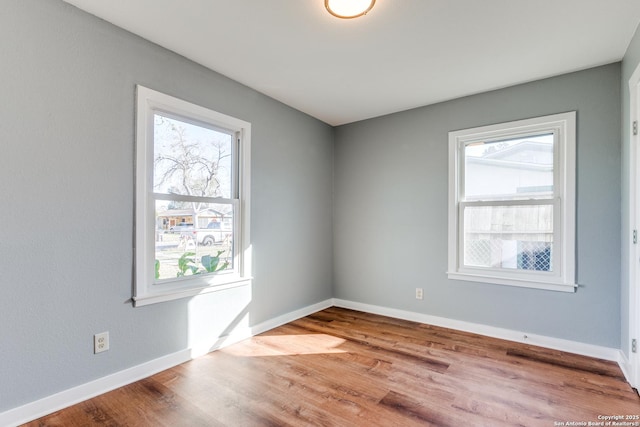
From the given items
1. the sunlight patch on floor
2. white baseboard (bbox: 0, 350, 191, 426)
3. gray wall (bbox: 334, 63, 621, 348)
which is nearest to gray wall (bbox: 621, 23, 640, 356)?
gray wall (bbox: 334, 63, 621, 348)

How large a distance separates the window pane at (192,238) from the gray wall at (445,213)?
70.2 inches

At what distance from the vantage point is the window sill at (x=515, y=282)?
2832 millimetres

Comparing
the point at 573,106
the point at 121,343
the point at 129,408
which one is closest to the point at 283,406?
the point at 129,408

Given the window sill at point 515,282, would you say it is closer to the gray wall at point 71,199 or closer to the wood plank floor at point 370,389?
the wood plank floor at point 370,389

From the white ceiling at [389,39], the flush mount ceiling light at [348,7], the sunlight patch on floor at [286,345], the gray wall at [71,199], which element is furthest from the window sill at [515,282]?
the flush mount ceiling light at [348,7]

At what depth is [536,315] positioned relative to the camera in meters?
2.97

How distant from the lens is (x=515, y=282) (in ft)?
10.1

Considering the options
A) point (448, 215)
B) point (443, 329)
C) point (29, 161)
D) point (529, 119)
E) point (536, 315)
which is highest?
point (529, 119)

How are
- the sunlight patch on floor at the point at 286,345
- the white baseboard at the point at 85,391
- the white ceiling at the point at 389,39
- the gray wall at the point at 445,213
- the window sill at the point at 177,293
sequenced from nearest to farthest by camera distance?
1. the white baseboard at the point at 85,391
2. the white ceiling at the point at 389,39
3. the window sill at the point at 177,293
4. the gray wall at the point at 445,213
5. the sunlight patch on floor at the point at 286,345

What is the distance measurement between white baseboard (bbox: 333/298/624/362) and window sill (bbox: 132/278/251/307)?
1829mm

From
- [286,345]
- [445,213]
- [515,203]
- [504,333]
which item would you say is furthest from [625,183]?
[286,345]

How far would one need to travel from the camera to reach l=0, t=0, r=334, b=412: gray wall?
179cm

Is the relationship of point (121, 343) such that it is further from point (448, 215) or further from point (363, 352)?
point (448, 215)

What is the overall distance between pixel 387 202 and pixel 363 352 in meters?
1.80
